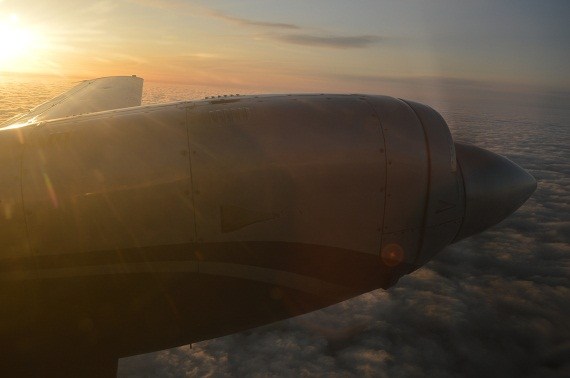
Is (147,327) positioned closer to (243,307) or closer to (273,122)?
(243,307)

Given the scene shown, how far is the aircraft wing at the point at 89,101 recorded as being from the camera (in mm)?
7028

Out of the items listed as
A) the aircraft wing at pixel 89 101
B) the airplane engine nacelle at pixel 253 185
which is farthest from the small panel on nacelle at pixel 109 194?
the aircraft wing at pixel 89 101

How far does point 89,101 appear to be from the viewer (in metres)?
8.39

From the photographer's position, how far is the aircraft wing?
23.1 ft

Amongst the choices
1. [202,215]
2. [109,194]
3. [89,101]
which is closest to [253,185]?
[202,215]

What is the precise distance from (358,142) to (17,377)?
167 inches

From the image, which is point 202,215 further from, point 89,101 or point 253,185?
point 89,101

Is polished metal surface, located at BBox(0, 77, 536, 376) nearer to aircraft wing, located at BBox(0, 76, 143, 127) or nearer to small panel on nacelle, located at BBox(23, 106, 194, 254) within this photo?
small panel on nacelle, located at BBox(23, 106, 194, 254)

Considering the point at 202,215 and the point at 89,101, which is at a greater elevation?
the point at 89,101

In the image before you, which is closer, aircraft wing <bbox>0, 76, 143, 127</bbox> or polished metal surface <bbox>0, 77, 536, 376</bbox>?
polished metal surface <bbox>0, 77, 536, 376</bbox>

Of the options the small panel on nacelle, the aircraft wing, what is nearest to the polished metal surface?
the small panel on nacelle

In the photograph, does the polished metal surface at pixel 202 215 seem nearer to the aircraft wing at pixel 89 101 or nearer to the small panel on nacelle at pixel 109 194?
the small panel on nacelle at pixel 109 194

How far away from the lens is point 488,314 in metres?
15.0

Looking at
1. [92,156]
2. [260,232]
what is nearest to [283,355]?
[260,232]
